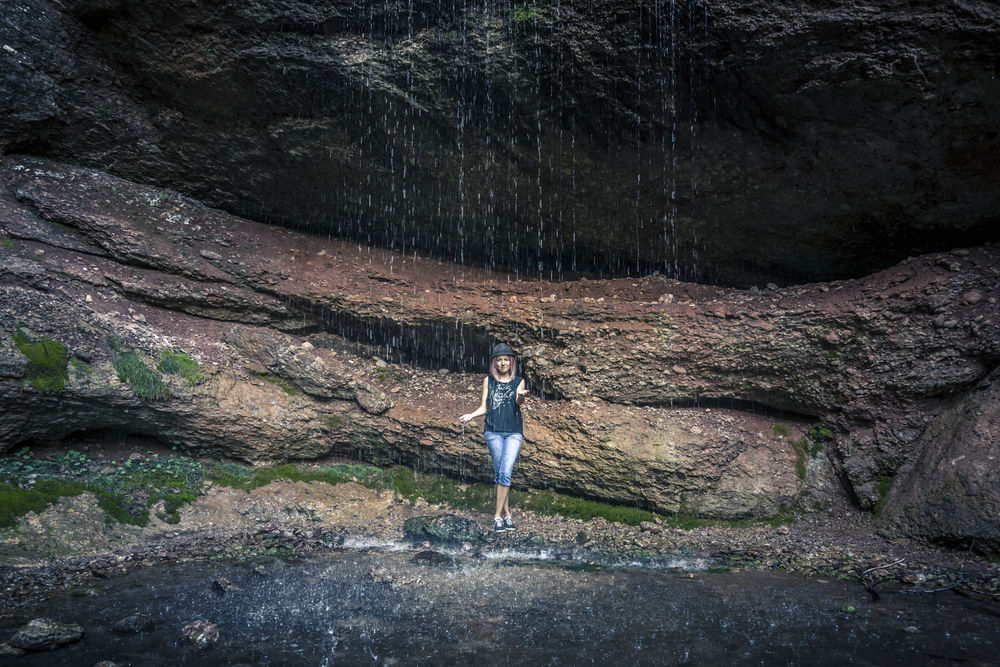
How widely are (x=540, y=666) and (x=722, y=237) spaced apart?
583 centimetres

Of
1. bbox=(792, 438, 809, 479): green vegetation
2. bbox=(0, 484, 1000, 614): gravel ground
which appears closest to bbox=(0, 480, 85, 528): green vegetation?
bbox=(0, 484, 1000, 614): gravel ground

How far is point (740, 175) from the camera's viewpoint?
6660 mm

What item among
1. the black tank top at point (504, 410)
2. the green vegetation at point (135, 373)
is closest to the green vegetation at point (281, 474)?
the green vegetation at point (135, 373)

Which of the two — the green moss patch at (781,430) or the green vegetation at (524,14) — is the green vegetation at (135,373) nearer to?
the green vegetation at (524,14)

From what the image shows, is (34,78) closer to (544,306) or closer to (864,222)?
(544,306)

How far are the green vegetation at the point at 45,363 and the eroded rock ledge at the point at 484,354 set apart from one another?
2.8 inches

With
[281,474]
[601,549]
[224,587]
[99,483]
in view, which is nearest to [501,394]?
[601,549]

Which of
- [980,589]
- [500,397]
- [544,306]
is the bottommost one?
[980,589]

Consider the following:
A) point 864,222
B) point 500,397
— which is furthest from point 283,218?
point 864,222

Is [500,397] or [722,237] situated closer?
[500,397]

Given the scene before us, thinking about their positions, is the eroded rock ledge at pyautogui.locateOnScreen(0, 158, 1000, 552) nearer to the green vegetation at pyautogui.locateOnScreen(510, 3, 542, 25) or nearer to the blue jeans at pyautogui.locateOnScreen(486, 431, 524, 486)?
the blue jeans at pyautogui.locateOnScreen(486, 431, 524, 486)

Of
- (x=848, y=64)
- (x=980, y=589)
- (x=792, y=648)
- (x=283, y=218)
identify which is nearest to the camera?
(x=792, y=648)

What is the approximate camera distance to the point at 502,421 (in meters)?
6.32

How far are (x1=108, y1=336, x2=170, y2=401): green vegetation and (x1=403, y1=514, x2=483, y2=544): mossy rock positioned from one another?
3.19 metres
